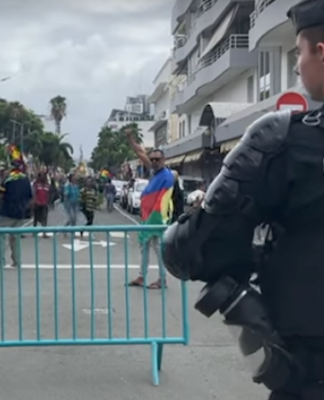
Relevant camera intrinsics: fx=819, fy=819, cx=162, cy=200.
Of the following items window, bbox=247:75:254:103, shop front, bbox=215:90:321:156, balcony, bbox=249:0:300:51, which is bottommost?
shop front, bbox=215:90:321:156

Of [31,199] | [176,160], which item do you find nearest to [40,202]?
[31,199]

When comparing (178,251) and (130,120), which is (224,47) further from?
(130,120)

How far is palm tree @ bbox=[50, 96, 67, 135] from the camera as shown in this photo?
133625mm

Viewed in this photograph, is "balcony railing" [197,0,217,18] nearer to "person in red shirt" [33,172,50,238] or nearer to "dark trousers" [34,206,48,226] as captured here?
"person in red shirt" [33,172,50,238]

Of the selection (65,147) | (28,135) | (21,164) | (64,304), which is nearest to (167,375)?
(64,304)

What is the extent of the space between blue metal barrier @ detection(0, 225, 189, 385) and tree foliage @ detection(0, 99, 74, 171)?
7200 centimetres

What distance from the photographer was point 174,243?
2219 mm

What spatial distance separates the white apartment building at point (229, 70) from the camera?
106 feet

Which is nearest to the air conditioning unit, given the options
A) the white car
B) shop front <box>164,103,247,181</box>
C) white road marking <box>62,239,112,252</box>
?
shop front <box>164,103,247,181</box>

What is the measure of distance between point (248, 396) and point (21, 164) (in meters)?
12.5

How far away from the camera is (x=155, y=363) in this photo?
6105mm

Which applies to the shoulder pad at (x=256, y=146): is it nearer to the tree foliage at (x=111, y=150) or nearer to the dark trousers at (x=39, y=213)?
the dark trousers at (x=39, y=213)

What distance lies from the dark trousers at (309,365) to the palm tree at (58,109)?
131832 mm

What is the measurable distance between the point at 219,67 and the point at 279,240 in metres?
45.2
